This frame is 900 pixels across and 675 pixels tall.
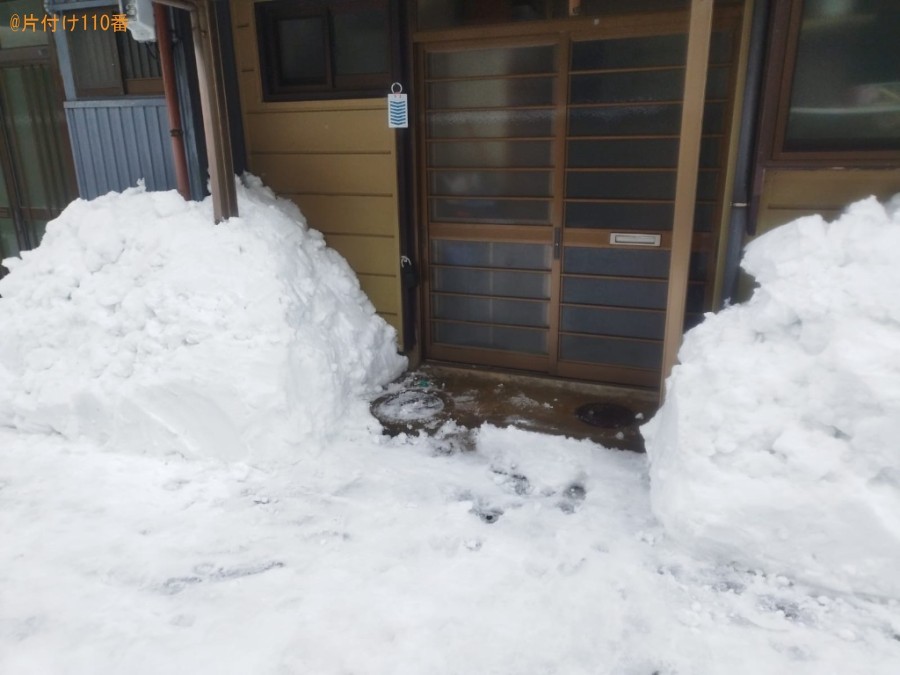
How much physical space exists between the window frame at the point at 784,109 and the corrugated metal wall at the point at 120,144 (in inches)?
198

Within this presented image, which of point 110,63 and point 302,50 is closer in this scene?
point 110,63

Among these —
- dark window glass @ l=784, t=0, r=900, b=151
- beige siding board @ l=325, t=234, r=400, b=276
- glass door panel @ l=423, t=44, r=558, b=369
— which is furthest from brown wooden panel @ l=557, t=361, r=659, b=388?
dark window glass @ l=784, t=0, r=900, b=151

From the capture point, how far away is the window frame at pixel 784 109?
4.12m

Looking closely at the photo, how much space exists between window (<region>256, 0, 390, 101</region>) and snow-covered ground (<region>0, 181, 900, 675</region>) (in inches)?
46.5

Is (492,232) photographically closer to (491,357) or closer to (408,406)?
(491,357)

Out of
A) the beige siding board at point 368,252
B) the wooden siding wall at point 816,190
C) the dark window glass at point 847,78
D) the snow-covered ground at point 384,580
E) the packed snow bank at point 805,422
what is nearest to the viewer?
the snow-covered ground at point 384,580

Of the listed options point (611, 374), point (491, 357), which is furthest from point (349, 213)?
point (611, 374)

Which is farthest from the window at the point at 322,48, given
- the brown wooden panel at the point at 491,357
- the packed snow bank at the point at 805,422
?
the packed snow bank at the point at 805,422

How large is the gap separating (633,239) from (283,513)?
374cm

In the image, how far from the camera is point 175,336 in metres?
4.65

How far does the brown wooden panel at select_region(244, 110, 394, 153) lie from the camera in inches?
226

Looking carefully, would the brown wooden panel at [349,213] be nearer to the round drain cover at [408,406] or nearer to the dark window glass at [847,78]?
the round drain cover at [408,406]

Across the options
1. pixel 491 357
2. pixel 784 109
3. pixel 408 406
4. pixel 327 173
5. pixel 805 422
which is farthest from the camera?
pixel 491 357

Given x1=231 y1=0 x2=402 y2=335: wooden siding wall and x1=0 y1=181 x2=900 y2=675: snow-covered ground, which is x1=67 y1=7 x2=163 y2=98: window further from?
x1=0 y1=181 x2=900 y2=675: snow-covered ground
